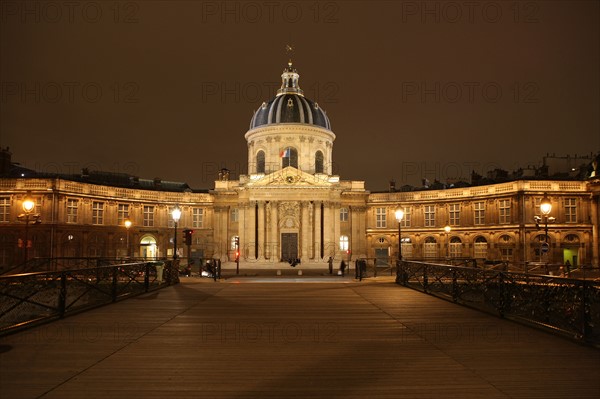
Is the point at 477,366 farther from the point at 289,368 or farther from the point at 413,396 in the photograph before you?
the point at 289,368

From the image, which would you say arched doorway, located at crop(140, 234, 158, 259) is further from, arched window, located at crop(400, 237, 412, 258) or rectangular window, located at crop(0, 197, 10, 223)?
arched window, located at crop(400, 237, 412, 258)

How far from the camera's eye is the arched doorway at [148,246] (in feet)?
211

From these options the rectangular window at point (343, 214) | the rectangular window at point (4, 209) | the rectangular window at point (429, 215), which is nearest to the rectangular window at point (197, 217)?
the rectangular window at point (343, 214)

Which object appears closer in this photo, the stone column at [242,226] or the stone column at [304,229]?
the stone column at [304,229]

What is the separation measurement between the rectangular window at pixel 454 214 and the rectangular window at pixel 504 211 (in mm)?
5445

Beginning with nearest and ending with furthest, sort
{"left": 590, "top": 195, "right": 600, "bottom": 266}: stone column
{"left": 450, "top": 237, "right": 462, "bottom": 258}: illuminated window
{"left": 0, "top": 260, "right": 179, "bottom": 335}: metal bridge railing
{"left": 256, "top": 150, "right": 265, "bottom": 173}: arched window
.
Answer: {"left": 0, "top": 260, "right": 179, "bottom": 335}: metal bridge railing, {"left": 590, "top": 195, "right": 600, "bottom": 266}: stone column, {"left": 450, "top": 237, "right": 462, "bottom": 258}: illuminated window, {"left": 256, "top": 150, "right": 265, "bottom": 173}: arched window

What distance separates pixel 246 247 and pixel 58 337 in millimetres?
49471

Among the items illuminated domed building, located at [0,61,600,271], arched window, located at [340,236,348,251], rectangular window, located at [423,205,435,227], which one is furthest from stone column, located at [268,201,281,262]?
rectangular window, located at [423,205,435,227]

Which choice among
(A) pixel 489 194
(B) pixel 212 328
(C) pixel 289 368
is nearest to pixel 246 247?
(A) pixel 489 194

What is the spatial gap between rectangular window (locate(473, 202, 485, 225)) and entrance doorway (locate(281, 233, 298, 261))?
20269 millimetres

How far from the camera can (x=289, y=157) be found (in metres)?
65.9

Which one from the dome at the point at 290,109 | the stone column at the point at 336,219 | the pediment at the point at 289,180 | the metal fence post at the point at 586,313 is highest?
the dome at the point at 290,109

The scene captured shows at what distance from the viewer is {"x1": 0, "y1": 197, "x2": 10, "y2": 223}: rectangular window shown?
53.3m

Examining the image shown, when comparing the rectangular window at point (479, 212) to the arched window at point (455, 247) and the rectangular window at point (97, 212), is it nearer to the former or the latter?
the arched window at point (455, 247)
